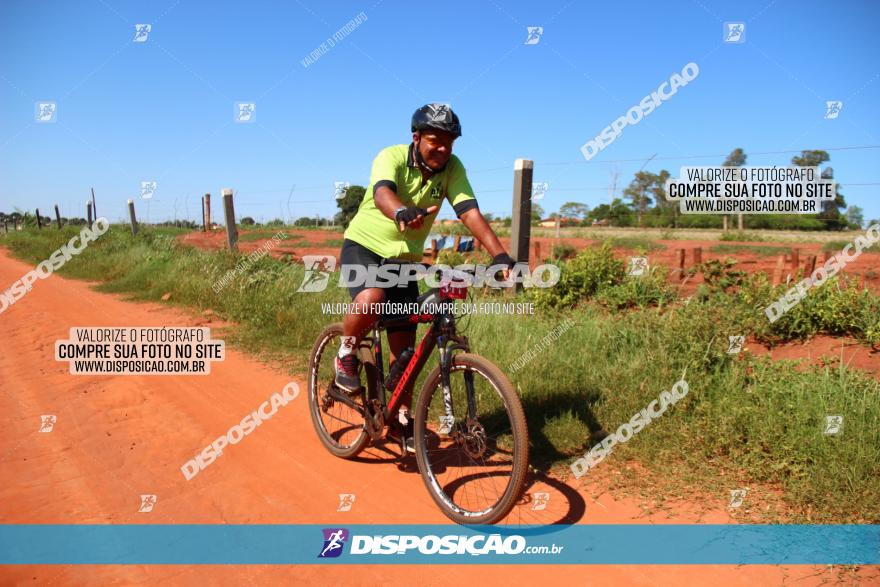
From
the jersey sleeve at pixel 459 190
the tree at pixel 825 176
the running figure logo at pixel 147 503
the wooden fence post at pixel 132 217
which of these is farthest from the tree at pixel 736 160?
the wooden fence post at pixel 132 217

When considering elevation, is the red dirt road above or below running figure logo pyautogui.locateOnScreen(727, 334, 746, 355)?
below

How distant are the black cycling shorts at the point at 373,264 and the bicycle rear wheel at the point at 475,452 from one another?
24.4 inches

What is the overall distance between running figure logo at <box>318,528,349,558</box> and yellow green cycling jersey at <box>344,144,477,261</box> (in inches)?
66.7

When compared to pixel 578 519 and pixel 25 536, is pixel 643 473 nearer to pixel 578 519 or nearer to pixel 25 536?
pixel 578 519

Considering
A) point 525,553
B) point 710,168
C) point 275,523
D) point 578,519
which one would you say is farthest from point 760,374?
point 710,168

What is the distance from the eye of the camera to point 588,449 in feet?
13.8

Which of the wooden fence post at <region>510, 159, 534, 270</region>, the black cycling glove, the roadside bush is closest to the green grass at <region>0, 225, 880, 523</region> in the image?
the roadside bush

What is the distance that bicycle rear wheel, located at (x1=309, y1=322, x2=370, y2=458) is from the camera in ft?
14.4

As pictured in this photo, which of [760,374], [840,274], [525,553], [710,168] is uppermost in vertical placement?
[710,168]

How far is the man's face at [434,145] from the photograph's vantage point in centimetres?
358

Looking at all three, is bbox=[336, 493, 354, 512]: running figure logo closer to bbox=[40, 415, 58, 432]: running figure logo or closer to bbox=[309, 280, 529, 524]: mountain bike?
bbox=[309, 280, 529, 524]: mountain bike

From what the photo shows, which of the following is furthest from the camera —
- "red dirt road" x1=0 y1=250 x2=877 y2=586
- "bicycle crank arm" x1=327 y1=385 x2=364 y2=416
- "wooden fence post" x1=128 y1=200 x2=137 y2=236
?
"wooden fence post" x1=128 y1=200 x2=137 y2=236

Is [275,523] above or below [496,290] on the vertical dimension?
below

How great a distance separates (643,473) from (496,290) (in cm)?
402
